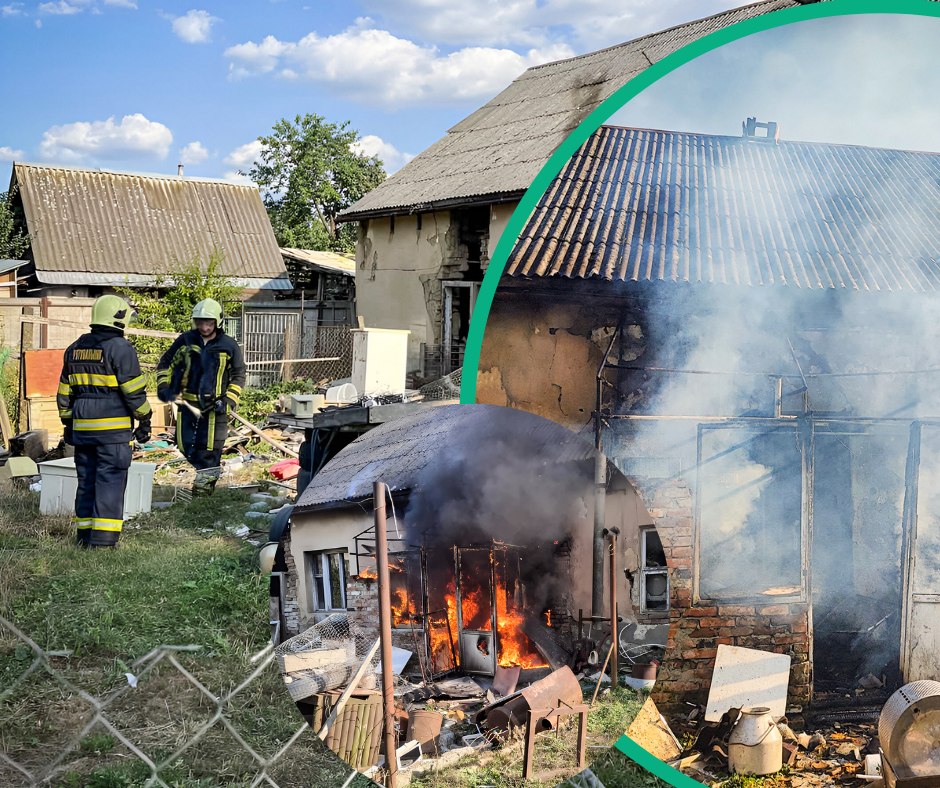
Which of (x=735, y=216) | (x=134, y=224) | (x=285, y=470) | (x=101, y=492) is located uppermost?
(x=134, y=224)

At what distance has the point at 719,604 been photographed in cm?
226

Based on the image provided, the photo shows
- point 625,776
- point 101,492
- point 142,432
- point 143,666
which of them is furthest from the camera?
point 142,432

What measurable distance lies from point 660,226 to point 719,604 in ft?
3.83

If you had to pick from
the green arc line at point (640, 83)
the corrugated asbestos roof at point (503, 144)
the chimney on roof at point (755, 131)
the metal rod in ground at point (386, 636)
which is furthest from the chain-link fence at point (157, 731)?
the corrugated asbestos roof at point (503, 144)

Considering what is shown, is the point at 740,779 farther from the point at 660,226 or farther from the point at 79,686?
the point at 79,686

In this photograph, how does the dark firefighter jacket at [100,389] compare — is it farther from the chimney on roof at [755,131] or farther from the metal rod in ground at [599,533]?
the chimney on roof at [755,131]

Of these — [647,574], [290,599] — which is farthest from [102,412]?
[647,574]

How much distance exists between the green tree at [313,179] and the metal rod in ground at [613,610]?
70.7ft

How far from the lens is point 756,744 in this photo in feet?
7.34

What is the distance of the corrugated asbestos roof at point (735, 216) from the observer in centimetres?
216

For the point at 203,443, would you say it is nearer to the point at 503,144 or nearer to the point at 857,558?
the point at 857,558

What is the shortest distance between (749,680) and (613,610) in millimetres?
511

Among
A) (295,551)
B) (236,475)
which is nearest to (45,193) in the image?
(236,475)

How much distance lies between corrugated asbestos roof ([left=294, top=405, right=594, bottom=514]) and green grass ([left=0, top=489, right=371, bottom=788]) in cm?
99
